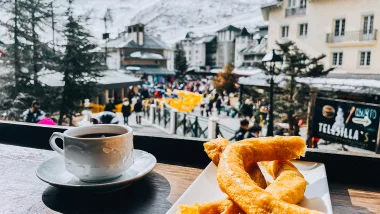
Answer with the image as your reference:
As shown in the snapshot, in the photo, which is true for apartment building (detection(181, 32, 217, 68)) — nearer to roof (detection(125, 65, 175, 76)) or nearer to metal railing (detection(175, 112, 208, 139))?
roof (detection(125, 65, 175, 76))

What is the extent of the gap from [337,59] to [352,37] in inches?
68.2

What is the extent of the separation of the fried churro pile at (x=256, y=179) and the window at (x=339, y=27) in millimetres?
19332

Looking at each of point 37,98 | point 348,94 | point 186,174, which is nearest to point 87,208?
point 186,174

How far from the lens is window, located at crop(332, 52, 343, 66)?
17969 millimetres

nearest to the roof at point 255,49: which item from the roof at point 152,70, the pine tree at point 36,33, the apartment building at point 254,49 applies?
the apartment building at point 254,49

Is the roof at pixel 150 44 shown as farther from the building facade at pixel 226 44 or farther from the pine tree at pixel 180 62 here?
the building facade at pixel 226 44

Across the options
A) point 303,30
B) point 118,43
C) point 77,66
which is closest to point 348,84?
point 303,30

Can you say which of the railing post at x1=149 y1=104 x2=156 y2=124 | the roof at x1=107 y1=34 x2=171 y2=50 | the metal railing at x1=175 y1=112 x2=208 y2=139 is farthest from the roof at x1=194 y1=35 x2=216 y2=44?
the metal railing at x1=175 y1=112 x2=208 y2=139

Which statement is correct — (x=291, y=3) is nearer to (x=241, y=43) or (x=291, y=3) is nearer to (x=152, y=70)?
(x=152, y=70)

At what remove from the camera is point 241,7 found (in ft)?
32.0

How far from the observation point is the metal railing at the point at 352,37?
627 inches

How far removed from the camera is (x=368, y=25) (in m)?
16.4

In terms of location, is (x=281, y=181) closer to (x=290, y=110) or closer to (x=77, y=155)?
(x=77, y=155)

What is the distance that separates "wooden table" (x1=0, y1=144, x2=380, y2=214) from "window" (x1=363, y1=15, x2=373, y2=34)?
1834 centimetres
